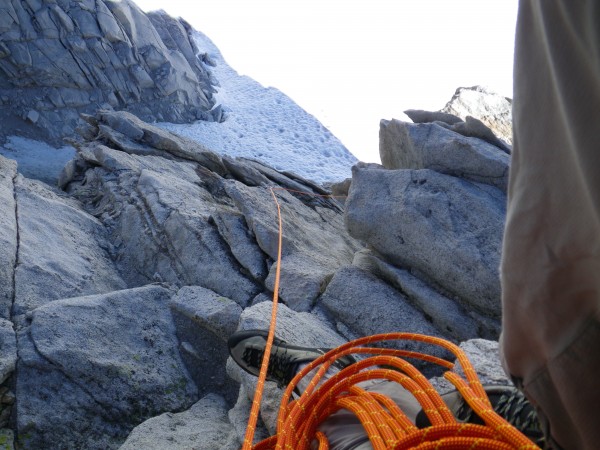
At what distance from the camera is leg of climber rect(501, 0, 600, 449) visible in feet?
3.34

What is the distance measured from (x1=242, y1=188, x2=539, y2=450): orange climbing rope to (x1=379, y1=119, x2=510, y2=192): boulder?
3.03 m

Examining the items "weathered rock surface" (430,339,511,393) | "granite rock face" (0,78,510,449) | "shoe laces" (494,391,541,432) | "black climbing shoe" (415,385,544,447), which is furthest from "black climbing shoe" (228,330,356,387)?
"shoe laces" (494,391,541,432)

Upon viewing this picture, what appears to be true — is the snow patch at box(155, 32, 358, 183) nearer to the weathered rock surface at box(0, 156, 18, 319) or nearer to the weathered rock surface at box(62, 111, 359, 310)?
the weathered rock surface at box(62, 111, 359, 310)

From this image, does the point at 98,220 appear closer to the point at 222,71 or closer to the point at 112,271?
the point at 112,271

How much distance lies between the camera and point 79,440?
3.47m

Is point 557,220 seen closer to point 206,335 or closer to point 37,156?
point 206,335

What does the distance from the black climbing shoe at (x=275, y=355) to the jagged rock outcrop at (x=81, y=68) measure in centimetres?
1449

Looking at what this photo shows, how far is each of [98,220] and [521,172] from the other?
248 inches

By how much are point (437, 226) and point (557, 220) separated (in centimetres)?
397

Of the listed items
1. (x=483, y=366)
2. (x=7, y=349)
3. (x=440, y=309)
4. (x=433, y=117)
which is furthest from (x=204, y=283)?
(x=433, y=117)

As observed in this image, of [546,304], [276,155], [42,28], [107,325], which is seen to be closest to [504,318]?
[546,304]

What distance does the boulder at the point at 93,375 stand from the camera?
3.48m

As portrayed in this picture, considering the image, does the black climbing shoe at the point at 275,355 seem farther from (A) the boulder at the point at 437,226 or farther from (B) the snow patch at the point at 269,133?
(B) the snow patch at the point at 269,133

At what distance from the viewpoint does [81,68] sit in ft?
53.1
